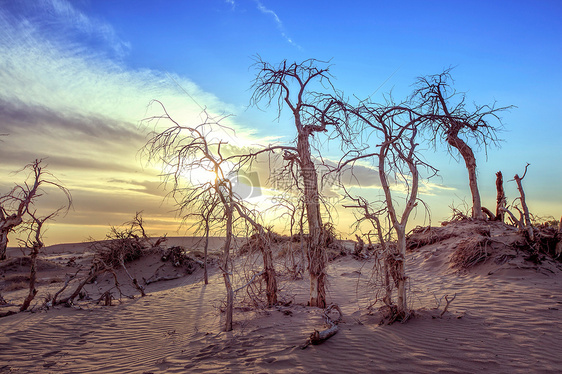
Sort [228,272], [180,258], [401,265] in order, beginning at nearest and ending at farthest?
[401,265] → [228,272] → [180,258]

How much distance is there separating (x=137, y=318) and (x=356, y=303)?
251 inches

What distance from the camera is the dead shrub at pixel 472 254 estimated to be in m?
12.4

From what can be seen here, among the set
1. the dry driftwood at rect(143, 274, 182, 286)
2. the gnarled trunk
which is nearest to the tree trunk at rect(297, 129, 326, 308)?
the gnarled trunk

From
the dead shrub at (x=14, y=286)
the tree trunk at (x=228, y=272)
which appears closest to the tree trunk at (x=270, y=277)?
the tree trunk at (x=228, y=272)

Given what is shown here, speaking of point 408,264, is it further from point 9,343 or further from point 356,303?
point 9,343

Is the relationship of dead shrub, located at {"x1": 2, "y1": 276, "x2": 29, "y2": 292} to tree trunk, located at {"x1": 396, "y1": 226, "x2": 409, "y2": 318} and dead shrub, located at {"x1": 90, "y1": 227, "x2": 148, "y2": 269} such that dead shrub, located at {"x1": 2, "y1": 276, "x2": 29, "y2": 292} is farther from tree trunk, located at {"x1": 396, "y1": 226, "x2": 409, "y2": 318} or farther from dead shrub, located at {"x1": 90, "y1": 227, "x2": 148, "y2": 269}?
tree trunk, located at {"x1": 396, "y1": 226, "x2": 409, "y2": 318}

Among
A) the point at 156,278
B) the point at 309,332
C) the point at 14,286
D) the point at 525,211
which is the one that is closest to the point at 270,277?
the point at 309,332

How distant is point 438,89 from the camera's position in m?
17.6

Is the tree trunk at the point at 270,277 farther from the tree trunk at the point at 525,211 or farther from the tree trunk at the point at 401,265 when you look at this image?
the tree trunk at the point at 525,211

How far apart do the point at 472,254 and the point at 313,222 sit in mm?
7145

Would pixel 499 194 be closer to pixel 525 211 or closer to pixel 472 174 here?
pixel 472 174

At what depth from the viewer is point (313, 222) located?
8898 mm

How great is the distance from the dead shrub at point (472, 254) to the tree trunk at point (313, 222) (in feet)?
20.8

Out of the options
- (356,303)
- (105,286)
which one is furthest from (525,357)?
(105,286)
